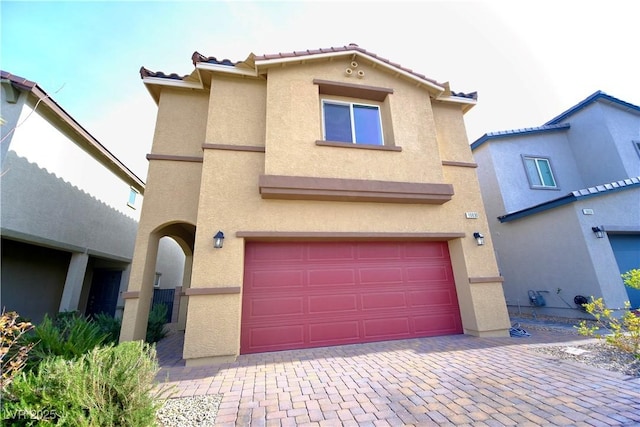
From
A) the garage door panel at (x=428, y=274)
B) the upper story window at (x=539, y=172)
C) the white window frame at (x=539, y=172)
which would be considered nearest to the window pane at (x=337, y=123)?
the garage door panel at (x=428, y=274)

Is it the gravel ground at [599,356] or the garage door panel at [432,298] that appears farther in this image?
the garage door panel at [432,298]

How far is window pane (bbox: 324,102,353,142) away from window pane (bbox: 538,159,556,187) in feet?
34.6

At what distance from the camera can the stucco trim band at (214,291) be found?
5445 mm

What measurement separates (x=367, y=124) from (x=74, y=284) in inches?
433

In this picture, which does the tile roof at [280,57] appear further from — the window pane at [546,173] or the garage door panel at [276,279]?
the window pane at [546,173]

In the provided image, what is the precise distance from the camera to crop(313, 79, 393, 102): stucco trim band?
24.4 feet

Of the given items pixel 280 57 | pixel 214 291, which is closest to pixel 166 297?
pixel 214 291

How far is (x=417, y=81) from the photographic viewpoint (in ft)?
26.5

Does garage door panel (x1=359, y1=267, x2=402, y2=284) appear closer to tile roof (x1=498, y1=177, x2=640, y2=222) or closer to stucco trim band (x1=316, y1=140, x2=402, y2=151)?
stucco trim band (x1=316, y1=140, x2=402, y2=151)

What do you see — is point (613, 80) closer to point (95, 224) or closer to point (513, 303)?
point (513, 303)

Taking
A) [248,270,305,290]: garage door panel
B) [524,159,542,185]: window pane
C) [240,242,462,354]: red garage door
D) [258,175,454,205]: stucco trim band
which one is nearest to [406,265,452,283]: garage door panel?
[240,242,462,354]: red garage door

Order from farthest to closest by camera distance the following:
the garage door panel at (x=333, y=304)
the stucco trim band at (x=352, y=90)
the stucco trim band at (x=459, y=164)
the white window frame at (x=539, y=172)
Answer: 1. the white window frame at (x=539, y=172)
2. the stucco trim band at (x=459, y=164)
3. the stucco trim band at (x=352, y=90)
4. the garage door panel at (x=333, y=304)

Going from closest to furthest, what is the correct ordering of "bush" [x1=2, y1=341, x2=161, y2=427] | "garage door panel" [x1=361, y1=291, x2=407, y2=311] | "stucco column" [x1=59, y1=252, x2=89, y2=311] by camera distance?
1. "bush" [x1=2, y1=341, x2=161, y2=427]
2. "garage door panel" [x1=361, y1=291, x2=407, y2=311]
3. "stucco column" [x1=59, y1=252, x2=89, y2=311]

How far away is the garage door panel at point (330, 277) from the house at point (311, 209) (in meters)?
0.03
